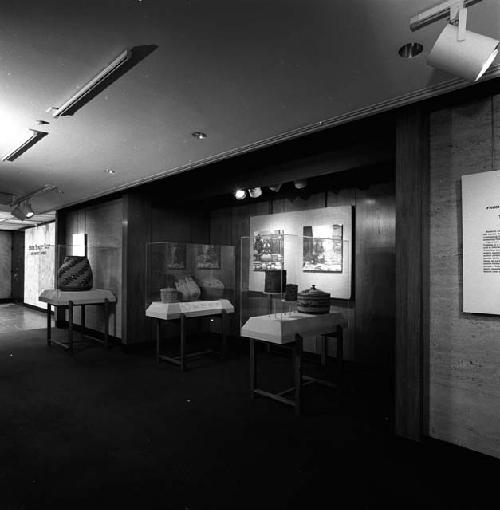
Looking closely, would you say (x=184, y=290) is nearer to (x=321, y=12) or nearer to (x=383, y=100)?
(x=383, y=100)

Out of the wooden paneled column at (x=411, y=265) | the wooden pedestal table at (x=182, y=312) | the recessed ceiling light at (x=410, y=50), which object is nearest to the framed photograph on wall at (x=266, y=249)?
the wooden pedestal table at (x=182, y=312)

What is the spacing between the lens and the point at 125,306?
19.0 ft

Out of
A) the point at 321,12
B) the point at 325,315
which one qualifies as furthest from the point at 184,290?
the point at 321,12

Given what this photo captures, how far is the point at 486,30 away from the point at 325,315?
102 inches

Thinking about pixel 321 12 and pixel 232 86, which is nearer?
pixel 321 12

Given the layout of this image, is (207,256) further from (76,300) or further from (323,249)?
(76,300)

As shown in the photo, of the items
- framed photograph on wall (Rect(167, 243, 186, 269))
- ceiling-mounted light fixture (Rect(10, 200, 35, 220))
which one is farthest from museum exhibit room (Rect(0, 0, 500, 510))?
ceiling-mounted light fixture (Rect(10, 200, 35, 220))

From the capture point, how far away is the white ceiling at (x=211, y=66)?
1.83m

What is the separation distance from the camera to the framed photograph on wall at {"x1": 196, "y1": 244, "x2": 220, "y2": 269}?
5.57 m

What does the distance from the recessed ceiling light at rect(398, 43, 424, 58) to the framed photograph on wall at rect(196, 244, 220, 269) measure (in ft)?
→ 12.8

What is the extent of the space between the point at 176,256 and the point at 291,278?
1.68m

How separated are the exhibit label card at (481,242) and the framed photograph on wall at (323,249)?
2265mm

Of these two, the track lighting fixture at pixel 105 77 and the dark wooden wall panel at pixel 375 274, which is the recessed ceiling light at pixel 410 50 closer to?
the track lighting fixture at pixel 105 77

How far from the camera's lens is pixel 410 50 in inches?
84.4
